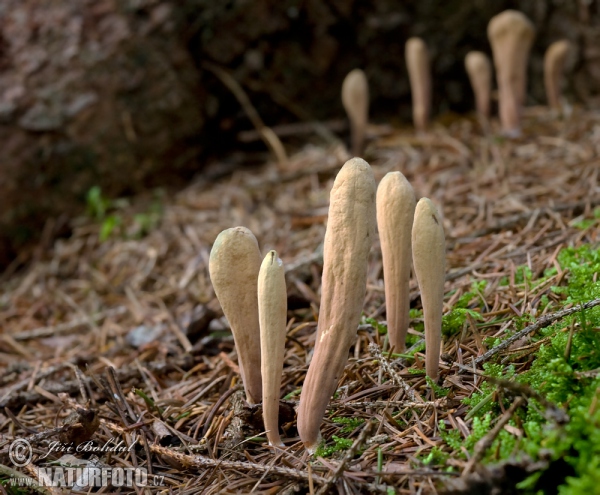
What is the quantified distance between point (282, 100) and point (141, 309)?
2368 mm

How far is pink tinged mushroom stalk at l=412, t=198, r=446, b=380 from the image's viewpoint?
5.61ft

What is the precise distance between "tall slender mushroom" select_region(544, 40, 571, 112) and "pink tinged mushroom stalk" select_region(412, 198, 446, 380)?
3.10m

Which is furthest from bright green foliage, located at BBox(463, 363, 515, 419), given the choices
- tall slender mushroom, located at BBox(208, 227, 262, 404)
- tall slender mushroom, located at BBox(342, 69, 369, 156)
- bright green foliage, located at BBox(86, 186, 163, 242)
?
bright green foliage, located at BBox(86, 186, 163, 242)

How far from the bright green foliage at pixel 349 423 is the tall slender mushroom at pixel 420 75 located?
3.17 m

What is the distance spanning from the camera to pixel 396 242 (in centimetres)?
188

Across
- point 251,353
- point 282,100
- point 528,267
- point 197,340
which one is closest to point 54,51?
point 282,100

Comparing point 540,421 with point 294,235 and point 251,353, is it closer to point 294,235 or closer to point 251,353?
point 251,353

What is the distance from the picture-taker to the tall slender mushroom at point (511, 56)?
3.90m

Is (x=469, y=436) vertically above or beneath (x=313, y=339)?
above

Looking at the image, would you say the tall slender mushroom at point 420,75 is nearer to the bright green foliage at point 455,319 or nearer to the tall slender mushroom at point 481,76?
the tall slender mushroom at point 481,76

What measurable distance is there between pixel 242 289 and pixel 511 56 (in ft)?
10.4

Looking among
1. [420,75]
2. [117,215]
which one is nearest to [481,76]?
[420,75]

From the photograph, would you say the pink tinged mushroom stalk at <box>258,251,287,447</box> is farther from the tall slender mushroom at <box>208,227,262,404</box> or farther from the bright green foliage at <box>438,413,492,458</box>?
the bright green foliage at <box>438,413,492,458</box>

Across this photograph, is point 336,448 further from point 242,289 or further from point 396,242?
point 396,242
